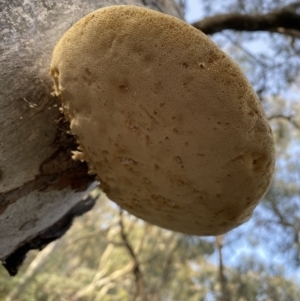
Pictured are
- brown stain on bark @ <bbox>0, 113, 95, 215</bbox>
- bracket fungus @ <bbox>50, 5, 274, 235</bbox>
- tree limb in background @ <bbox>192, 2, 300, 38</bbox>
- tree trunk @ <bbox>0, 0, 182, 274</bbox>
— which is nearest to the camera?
Result: bracket fungus @ <bbox>50, 5, 274, 235</bbox>

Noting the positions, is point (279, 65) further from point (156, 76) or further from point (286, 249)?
point (156, 76)

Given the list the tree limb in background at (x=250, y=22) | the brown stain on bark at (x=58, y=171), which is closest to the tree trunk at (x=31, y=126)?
the brown stain on bark at (x=58, y=171)

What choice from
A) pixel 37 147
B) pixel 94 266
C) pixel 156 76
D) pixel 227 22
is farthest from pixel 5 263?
pixel 94 266

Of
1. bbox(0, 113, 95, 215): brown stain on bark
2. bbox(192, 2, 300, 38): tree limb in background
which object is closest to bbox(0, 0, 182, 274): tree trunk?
bbox(0, 113, 95, 215): brown stain on bark

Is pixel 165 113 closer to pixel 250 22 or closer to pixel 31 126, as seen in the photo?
pixel 31 126

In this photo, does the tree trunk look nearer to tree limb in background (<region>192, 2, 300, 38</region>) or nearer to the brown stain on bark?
the brown stain on bark

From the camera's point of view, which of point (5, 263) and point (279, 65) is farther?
point (279, 65)

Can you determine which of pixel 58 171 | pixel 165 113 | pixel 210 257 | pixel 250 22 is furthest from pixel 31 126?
pixel 210 257
